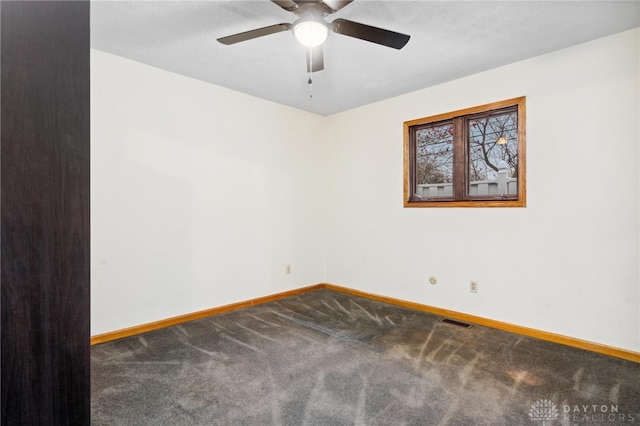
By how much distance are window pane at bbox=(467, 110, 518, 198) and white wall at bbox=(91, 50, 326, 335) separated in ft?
6.79

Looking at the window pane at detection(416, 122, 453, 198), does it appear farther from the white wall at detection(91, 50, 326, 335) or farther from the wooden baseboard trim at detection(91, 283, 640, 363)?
the white wall at detection(91, 50, 326, 335)

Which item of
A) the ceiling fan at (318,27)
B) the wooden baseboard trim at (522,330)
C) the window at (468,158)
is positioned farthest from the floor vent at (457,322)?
the ceiling fan at (318,27)

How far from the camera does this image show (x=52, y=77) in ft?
2.21

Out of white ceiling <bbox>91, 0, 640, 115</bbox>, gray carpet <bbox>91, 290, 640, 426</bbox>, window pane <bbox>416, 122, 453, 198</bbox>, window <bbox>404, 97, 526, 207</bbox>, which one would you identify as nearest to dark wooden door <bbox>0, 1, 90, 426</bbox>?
gray carpet <bbox>91, 290, 640, 426</bbox>

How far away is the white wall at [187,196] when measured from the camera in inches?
114

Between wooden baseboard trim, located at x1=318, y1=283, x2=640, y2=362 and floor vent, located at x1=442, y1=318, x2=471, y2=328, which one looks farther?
floor vent, located at x1=442, y1=318, x2=471, y2=328

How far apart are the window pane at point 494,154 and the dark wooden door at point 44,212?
3372mm

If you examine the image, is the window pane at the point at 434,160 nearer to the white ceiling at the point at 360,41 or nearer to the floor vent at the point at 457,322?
the white ceiling at the point at 360,41

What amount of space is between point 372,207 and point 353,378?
7.71ft

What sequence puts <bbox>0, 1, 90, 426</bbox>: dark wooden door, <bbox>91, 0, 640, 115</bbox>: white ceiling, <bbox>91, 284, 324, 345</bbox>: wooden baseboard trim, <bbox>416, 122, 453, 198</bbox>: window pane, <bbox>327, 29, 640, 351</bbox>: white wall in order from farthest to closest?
<bbox>416, 122, 453, 198</bbox>: window pane < <bbox>91, 284, 324, 345</bbox>: wooden baseboard trim < <bbox>327, 29, 640, 351</bbox>: white wall < <bbox>91, 0, 640, 115</bbox>: white ceiling < <bbox>0, 1, 90, 426</bbox>: dark wooden door

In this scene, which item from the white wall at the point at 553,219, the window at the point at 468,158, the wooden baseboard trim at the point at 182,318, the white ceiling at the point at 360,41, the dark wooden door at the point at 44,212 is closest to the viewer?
the dark wooden door at the point at 44,212

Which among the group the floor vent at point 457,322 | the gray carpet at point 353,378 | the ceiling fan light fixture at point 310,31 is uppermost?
the ceiling fan light fixture at point 310,31

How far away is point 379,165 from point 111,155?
2815mm

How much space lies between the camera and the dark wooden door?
2.07ft
